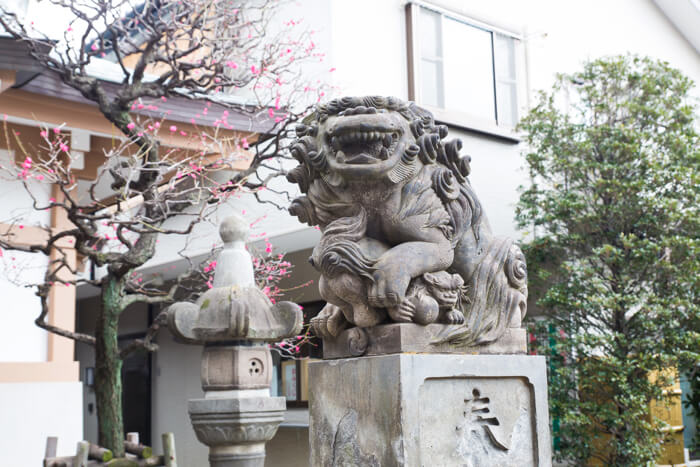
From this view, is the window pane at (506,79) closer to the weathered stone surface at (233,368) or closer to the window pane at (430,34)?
the window pane at (430,34)

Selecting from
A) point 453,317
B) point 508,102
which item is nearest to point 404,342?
point 453,317

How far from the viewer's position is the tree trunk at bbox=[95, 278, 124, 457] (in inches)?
235

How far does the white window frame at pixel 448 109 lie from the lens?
8867mm

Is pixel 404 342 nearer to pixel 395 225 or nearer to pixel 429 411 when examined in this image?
pixel 429 411

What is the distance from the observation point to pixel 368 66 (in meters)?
8.52

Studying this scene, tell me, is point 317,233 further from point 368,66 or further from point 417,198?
point 417,198

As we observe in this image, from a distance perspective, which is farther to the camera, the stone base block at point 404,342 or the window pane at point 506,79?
the window pane at point 506,79

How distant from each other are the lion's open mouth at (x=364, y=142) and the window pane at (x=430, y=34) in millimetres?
6186

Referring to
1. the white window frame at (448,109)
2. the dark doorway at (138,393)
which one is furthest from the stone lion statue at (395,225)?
the dark doorway at (138,393)

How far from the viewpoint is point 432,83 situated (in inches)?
362

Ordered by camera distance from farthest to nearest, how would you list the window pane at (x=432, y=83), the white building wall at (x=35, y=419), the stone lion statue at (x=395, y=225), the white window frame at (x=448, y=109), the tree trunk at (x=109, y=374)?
1. the window pane at (x=432, y=83)
2. the white window frame at (x=448, y=109)
3. the white building wall at (x=35, y=419)
4. the tree trunk at (x=109, y=374)
5. the stone lion statue at (x=395, y=225)

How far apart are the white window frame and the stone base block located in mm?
5578

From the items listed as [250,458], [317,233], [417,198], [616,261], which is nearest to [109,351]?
[250,458]

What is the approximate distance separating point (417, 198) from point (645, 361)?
5415 millimetres
